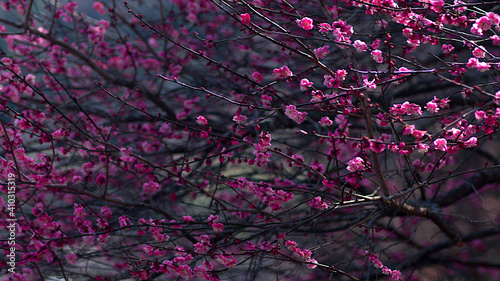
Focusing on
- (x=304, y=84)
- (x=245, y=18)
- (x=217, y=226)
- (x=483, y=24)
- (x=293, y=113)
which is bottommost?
(x=217, y=226)

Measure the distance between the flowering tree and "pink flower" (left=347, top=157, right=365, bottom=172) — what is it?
32 mm

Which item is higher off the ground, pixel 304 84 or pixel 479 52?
pixel 479 52

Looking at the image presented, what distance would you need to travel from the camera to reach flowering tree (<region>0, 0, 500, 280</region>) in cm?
282

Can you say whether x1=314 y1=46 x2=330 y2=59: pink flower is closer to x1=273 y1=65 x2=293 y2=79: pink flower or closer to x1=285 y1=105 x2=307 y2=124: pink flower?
x1=273 y1=65 x2=293 y2=79: pink flower

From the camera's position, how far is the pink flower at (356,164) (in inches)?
110

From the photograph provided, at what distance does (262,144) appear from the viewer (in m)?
2.85

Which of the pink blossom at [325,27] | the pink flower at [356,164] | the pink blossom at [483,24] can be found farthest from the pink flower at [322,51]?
the pink blossom at [483,24]

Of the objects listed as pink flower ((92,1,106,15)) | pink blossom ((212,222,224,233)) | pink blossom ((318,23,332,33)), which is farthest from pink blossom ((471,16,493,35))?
pink flower ((92,1,106,15))

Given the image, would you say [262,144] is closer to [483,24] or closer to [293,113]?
[293,113]

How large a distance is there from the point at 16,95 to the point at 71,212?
1.51m

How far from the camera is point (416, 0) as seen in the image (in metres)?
2.87

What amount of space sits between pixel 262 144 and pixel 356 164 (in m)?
0.58

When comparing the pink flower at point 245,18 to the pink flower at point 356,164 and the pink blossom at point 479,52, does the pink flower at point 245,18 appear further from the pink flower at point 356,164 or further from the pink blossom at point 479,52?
the pink blossom at point 479,52

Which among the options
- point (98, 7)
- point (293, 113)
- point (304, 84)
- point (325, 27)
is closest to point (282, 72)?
point (304, 84)
